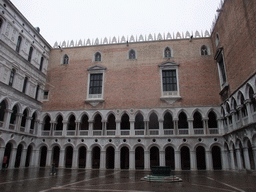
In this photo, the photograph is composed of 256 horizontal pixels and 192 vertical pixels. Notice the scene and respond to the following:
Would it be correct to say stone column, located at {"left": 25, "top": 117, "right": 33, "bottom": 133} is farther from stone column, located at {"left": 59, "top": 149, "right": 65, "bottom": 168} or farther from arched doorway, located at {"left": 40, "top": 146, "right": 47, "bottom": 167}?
stone column, located at {"left": 59, "top": 149, "right": 65, "bottom": 168}

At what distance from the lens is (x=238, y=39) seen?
19109 mm

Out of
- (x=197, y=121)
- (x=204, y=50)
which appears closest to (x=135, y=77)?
(x=204, y=50)

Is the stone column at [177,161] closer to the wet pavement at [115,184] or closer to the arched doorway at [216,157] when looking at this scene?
the arched doorway at [216,157]

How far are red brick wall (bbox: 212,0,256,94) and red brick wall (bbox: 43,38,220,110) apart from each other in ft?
12.8

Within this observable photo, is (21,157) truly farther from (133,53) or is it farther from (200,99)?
(200,99)

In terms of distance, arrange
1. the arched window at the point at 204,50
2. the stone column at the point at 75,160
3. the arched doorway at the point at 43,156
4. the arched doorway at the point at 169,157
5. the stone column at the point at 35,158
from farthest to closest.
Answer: the arched doorway at the point at 43,156 → the arched window at the point at 204,50 → the arched doorway at the point at 169,157 → the stone column at the point at 35,158 → the stone column at the point at 75,160

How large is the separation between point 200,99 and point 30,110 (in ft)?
68.8

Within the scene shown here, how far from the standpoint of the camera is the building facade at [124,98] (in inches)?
869

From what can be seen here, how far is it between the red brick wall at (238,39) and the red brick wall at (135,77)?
12.8 ft

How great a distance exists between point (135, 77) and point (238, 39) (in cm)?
1252

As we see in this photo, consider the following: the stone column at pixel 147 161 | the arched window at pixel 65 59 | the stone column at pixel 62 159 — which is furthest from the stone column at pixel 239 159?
the arched window at pixel 65 59

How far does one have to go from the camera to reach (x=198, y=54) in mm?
26953

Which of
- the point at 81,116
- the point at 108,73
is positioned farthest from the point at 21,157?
the point at 108,73

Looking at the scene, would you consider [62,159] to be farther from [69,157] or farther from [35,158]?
[35,158]
